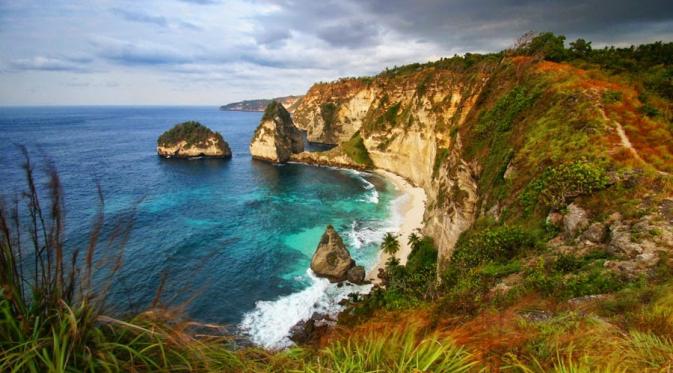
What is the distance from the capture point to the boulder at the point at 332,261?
3444cm

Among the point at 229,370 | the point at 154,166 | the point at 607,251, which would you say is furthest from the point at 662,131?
the point at 154,166

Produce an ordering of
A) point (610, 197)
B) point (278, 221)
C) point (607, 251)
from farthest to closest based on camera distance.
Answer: point (278, 221)
point (610, 197)
point (607, 251)

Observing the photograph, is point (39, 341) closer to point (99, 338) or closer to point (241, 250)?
point (99, 338)

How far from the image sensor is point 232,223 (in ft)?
156

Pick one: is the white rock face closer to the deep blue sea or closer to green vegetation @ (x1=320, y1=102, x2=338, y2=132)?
the deep blue sea

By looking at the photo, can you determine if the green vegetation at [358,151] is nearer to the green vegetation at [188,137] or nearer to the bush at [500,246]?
the green vegetation at [188,137]

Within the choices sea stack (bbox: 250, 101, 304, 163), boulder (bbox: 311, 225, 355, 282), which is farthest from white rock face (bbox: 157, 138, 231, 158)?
boulder (bbox: 311, 225, 355, 282)

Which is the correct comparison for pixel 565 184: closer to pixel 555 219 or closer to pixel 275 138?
pixel 555 219

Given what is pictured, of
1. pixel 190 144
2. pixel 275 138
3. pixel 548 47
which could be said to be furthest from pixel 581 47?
pixel 190 144

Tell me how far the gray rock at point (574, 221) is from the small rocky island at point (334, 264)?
2133cm

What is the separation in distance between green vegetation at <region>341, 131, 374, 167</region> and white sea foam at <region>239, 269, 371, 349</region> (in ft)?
164

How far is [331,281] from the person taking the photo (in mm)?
34219

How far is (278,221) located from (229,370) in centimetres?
4595

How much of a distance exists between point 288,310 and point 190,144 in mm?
74277
